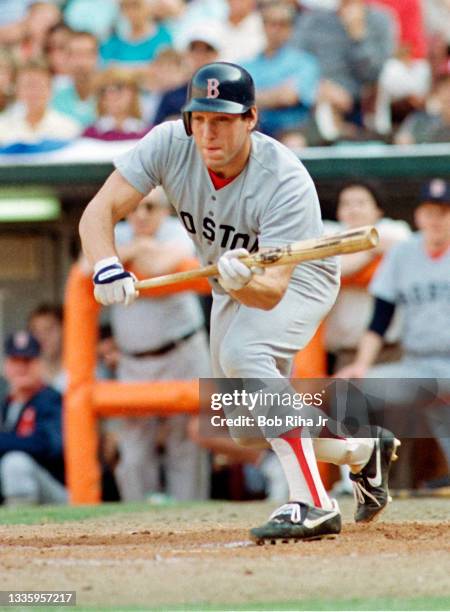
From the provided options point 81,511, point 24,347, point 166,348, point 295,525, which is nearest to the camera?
point 295,525

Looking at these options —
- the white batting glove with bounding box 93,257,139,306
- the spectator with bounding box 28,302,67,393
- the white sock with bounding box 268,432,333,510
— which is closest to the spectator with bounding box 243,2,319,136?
the spectator with bounding box 28,302,67,393

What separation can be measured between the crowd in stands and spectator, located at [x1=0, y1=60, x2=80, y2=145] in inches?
0.4

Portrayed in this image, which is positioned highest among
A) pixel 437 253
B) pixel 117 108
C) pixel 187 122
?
pixel 117 108

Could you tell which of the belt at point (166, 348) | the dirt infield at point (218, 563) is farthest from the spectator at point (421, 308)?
the dirt infield at point (218, 563)

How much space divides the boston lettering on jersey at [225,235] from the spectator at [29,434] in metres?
3.17

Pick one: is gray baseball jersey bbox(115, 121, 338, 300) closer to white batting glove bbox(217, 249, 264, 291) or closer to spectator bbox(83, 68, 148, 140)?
white batting glove bbox(217, 249, 264, 291)

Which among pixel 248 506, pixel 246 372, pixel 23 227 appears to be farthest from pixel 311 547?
pixel 23 227

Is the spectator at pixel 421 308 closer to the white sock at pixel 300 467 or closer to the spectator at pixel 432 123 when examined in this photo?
the spectator at pixel 432 123

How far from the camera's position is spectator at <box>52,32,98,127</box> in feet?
32.4

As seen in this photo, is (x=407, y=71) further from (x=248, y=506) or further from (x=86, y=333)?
(x=248, y=506)

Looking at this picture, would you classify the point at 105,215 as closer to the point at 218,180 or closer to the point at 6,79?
the point at 218,180

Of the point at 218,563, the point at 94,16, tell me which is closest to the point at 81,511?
the point at 218,563

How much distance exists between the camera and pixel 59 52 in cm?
1032

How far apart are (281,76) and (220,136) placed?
4928mm
